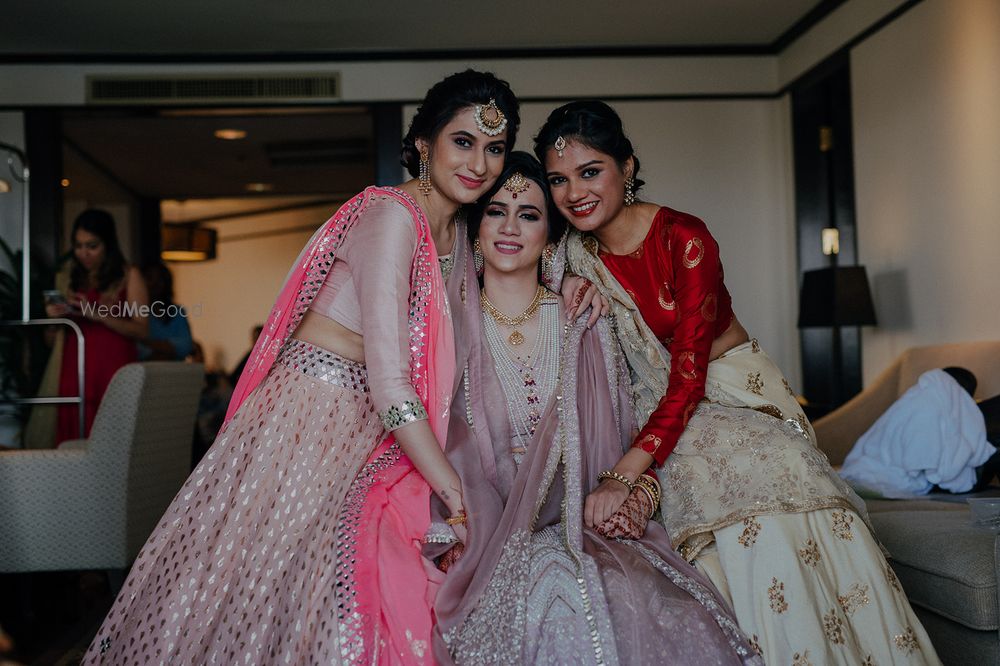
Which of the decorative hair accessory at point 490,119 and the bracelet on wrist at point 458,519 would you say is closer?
the bracelet on wrist at point 458,519

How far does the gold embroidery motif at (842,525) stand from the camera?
1.98 meters

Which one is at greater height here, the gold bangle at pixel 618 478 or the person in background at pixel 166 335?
the person in background at pixel 166 335

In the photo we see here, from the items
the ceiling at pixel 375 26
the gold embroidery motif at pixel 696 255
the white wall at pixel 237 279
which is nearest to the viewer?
the gold embroidery motif at pixel 696 255

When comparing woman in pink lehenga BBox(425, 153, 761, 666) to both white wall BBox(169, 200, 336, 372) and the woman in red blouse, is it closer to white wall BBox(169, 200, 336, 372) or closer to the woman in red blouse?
the woman in red blouse

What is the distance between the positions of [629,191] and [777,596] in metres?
1.04

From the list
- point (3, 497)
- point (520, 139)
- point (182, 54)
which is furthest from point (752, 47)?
point (3, 497)

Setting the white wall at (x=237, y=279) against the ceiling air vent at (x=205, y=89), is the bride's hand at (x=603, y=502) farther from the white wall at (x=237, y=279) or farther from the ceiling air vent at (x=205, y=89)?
the white wall at (x=237, y=279)

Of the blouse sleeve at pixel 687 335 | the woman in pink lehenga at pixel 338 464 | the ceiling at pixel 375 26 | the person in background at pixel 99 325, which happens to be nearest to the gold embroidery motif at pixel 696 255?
the blouse sleeve at pixel 687 335

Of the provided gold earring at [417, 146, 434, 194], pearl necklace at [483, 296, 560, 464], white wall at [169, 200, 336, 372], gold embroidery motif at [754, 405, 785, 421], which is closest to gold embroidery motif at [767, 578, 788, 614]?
gold embroidery motif at [754, 405, 785, 421]

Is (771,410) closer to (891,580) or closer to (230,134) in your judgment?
(891,580)

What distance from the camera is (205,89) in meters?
6.03

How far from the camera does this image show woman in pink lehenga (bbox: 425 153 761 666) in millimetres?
1725

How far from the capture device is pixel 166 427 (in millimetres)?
3646

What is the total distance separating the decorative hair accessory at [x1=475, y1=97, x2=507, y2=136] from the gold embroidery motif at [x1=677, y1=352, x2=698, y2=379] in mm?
683
